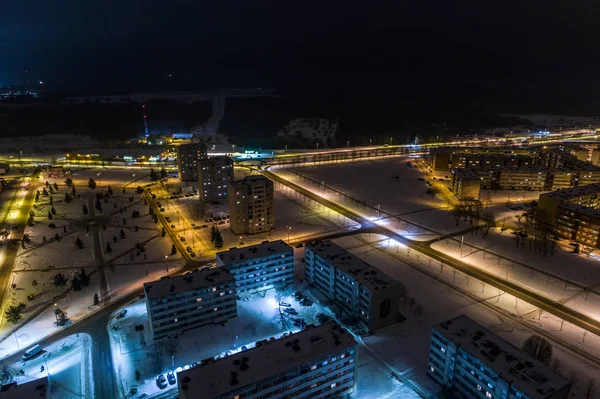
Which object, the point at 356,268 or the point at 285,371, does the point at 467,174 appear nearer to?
the point at 356,268

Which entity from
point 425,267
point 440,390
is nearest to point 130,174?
point 425,267

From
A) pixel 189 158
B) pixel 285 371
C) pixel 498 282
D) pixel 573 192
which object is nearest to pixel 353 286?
pixel 285 371

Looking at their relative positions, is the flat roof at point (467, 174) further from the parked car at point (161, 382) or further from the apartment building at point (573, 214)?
the parked car at point (161, 382)

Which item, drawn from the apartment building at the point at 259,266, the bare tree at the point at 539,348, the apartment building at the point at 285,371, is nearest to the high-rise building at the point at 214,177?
the apartment building at the point at 259,266

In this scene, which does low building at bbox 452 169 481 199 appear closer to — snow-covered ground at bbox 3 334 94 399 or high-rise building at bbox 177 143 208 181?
high-rise building at bbox 177 143 208 181

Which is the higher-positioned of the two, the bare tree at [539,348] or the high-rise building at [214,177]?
the high-rise building at [214,177]

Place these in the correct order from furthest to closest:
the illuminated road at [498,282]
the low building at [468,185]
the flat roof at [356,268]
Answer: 1. the low building at [468,185]
2. the illuminated road at [498,282]
3. the flat roof at [356,268]

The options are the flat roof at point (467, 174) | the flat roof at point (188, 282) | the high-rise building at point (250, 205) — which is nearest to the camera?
the flat roof at point (188, 282)
